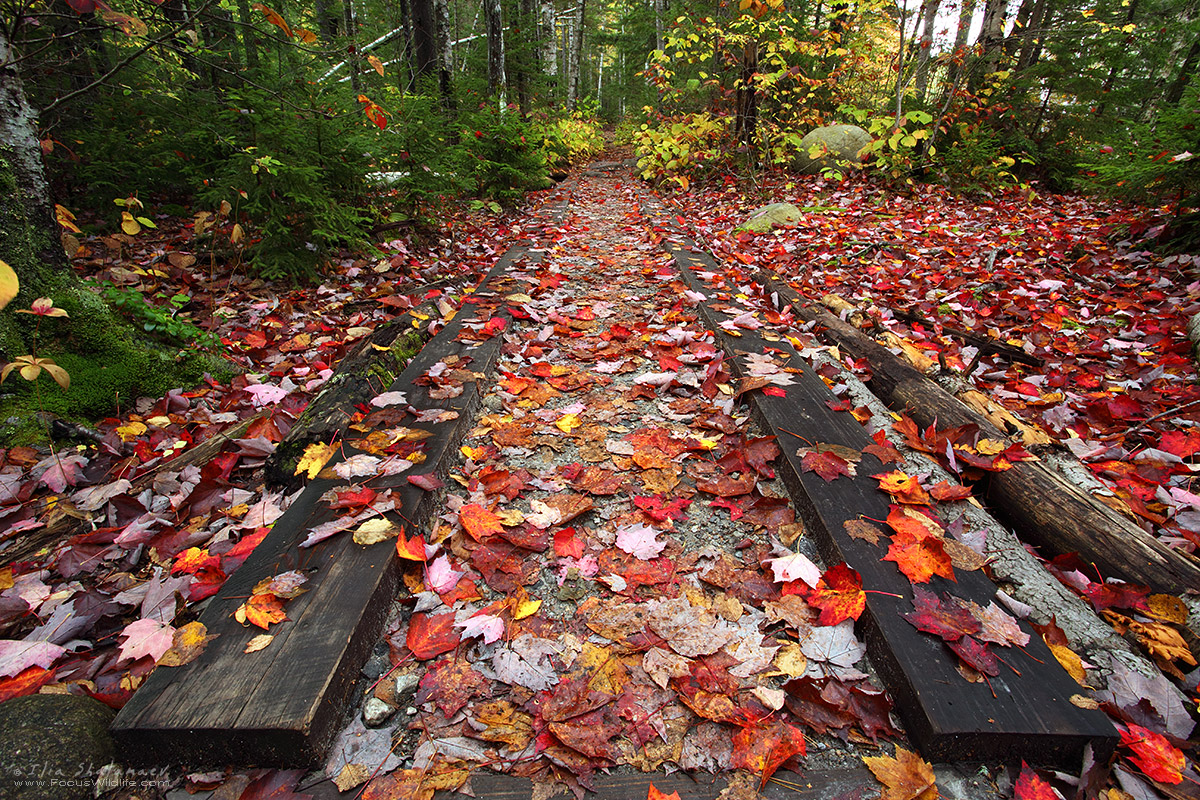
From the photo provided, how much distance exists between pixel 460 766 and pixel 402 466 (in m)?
1.01

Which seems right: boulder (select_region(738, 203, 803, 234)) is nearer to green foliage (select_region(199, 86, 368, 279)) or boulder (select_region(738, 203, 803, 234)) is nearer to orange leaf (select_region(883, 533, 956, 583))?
green foliage (select_region(199, 86, 368, 279))

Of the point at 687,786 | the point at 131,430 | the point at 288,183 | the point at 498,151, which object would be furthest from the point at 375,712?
the point at 498,151

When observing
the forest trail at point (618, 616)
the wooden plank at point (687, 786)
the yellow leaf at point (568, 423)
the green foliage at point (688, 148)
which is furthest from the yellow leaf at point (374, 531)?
the green foliage at point (688, 148)

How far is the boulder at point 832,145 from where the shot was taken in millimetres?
8094

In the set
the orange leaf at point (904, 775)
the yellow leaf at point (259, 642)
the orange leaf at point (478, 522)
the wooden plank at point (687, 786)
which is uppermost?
the yellow leaf at point (259, 642)

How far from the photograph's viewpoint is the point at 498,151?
7.45 metres

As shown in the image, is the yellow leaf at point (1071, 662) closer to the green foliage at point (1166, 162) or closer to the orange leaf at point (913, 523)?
the orange leaf at point (913, 523)

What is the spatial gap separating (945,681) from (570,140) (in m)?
14.4

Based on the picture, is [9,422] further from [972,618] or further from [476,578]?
[972,618]

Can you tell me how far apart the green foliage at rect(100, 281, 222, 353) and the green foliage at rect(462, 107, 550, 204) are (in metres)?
4.60

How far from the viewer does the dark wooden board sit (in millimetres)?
1085

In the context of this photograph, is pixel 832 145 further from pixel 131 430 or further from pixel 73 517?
pixel 73 517

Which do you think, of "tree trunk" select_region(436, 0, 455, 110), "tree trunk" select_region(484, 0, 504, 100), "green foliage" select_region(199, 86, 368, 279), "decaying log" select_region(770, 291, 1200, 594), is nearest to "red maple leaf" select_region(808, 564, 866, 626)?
"decaying log" select_region(770, 291, 1200, 594)

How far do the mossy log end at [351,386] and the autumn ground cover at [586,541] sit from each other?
5.9 inches
